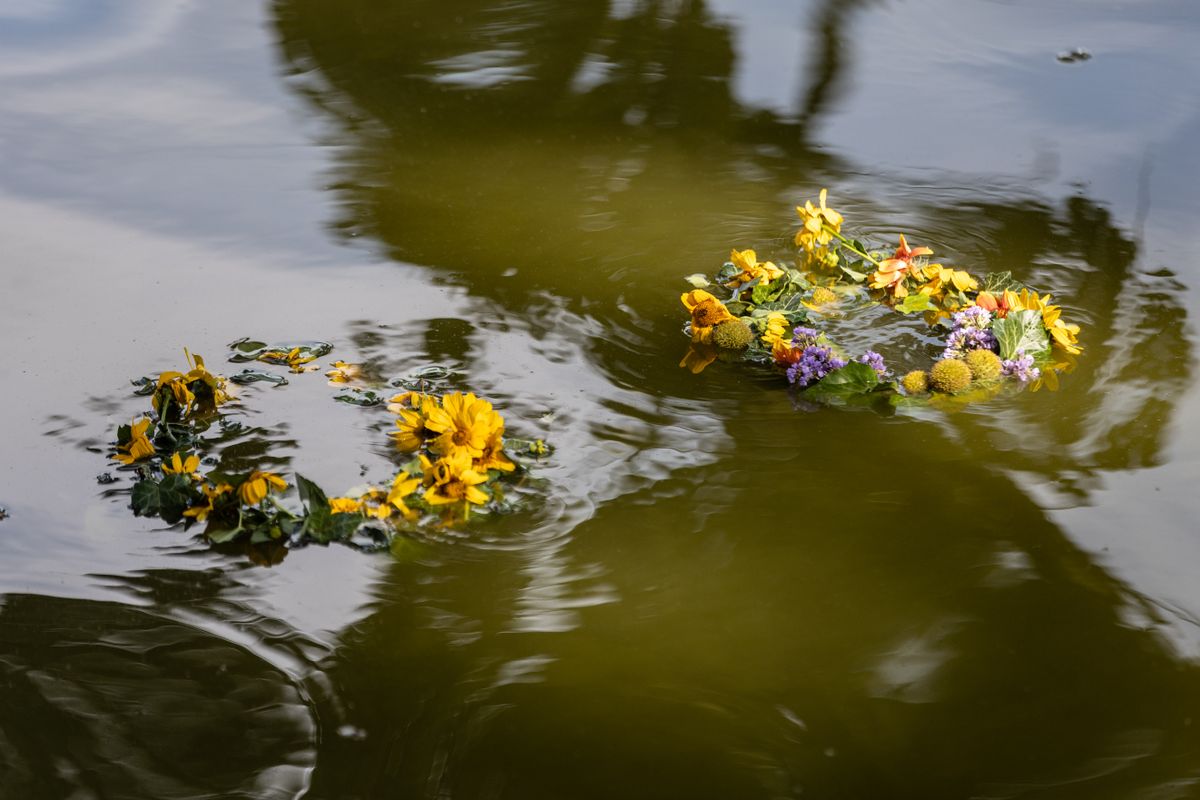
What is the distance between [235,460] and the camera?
1762 millimetres

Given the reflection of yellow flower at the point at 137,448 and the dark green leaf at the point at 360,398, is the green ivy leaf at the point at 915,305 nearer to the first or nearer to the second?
the dark green leaf at the point at 360,398

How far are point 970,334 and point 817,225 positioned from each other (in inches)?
16.2

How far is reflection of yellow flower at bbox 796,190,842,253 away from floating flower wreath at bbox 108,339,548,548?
2.60 feet

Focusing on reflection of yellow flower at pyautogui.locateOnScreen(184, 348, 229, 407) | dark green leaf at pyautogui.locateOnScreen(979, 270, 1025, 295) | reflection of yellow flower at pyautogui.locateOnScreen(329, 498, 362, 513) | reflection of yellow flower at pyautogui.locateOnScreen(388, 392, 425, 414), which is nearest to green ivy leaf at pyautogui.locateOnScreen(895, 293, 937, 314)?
dark green leaf at pyautogui.locateOnScreen(979, 270, 1025, 295)

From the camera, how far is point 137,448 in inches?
69.1

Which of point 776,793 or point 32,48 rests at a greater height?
point 32,48

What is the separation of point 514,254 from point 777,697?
122 cm

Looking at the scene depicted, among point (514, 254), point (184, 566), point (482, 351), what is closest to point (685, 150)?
point (514, 254)

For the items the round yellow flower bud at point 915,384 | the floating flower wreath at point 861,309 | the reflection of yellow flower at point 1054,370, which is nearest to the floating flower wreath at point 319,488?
the floating flower wreath at point 861,309

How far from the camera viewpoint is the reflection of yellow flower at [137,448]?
175 centimetres

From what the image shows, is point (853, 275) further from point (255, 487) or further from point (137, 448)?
point (137, 448)

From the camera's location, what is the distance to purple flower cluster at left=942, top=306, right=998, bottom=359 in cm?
198

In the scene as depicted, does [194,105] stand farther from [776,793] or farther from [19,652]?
[776,793]

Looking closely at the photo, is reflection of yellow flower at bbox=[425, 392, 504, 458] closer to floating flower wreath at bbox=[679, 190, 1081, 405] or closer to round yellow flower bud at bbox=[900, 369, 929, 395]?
floating flower wreath at bbox=[679, 190, 1081, 405]
